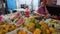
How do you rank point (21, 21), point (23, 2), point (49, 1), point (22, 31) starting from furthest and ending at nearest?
point (23, 2)
point (49, 1)
point (21, 21)
point (22, 31)

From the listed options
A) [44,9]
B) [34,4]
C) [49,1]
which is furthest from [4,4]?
[44,9]

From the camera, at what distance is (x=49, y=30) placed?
54.1 inches

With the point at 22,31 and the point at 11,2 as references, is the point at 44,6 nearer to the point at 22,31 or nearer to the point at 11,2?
the point at 22,31

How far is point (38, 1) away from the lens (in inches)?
243

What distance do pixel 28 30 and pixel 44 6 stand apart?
103 inches

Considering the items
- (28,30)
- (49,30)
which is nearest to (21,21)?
(28,30)

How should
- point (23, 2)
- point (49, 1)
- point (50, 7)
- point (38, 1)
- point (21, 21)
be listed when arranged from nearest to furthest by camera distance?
point (21, 21) → point (50, 7) → point (49, 1) → point (38, 1) → point (23, 2)

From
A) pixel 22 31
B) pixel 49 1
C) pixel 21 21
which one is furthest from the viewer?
pixel 49 1

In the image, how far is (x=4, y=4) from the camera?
6484mm

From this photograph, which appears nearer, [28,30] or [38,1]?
[28,30]

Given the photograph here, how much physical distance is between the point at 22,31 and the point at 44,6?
266 cm

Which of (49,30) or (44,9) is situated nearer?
(49,30)

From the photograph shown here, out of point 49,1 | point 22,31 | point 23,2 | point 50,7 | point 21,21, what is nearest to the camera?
point 22,31

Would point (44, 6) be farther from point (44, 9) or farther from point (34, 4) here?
point (34, 4)
